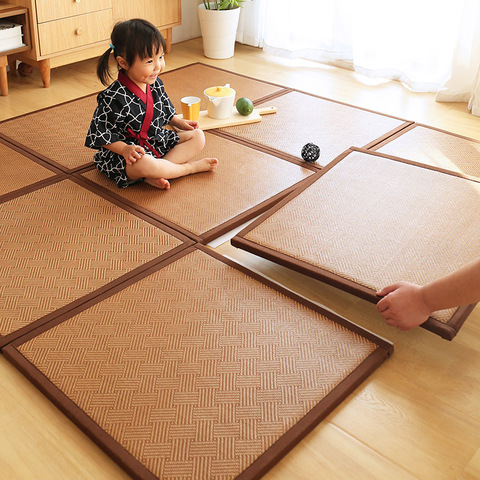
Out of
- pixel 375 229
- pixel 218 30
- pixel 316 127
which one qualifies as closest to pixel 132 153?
pixel 375 229

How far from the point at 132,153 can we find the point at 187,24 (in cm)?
185

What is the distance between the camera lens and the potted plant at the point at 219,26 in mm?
2924

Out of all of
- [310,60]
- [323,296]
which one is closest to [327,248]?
[323,296]

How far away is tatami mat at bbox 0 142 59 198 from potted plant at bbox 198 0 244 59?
1.33 metres

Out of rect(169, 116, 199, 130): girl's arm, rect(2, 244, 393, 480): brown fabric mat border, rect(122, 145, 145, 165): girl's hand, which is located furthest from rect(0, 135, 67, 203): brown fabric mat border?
rect(2, 244, 393, 480): brown fabric mat border

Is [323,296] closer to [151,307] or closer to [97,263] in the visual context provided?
[151,307]

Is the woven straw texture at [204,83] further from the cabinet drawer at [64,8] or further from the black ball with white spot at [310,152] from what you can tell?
the black ball with white spot at [310,152]

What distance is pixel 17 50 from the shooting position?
95.0 inches

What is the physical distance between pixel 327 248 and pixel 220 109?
97cm

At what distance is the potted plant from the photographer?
115 inches

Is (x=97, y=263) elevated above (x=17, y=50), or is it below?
below

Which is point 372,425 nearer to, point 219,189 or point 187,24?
point 219,189

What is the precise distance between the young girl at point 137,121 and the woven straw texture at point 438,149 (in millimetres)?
693

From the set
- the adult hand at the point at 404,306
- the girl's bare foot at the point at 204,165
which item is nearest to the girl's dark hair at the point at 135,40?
the girl's bare foot at the point at 204,165
